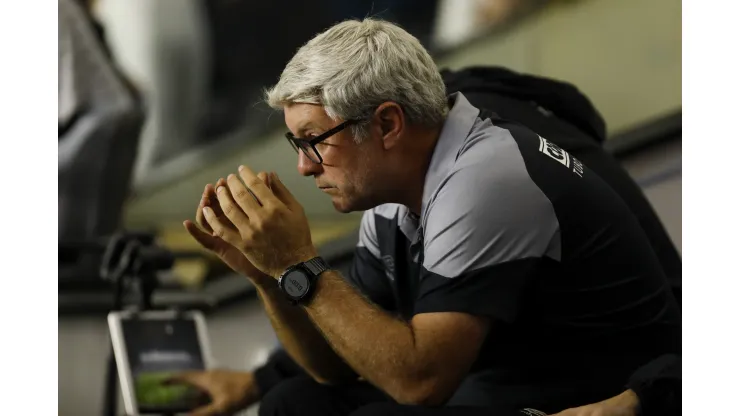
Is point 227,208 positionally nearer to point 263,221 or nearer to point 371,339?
point 263,221

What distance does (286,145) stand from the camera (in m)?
2.60

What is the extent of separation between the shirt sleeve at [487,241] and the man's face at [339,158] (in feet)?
0.46

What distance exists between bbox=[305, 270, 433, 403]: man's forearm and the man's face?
163mm

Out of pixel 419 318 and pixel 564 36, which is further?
pixel 564 36

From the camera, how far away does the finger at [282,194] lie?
52.1 inches

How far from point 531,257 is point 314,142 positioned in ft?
1.09

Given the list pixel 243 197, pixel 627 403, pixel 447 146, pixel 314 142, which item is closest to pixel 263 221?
pixel 243 197

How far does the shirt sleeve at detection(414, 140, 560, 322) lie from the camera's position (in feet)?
4.05

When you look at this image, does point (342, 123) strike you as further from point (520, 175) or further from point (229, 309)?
point (229, 309)

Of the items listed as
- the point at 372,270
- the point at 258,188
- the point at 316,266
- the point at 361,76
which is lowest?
the point at 372,270

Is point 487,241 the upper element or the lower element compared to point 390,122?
lower
